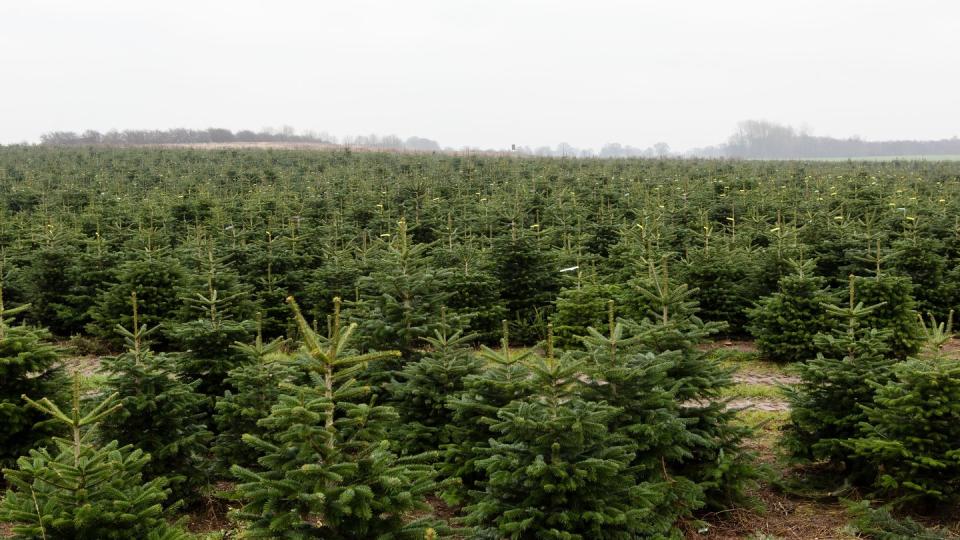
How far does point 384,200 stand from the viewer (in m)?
21.7

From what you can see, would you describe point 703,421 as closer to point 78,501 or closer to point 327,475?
point 327,475

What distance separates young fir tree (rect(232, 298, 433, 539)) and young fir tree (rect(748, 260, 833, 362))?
7.89 metres

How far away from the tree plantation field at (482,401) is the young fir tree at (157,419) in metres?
0.02

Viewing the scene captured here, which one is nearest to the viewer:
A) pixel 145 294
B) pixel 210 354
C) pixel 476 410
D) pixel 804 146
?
pixel 476 410

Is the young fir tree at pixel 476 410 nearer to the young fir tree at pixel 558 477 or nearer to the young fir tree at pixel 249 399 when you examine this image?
the young fir tree at pixel 558 477

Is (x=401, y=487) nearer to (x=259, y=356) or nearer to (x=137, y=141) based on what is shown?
(x=259, y=356)

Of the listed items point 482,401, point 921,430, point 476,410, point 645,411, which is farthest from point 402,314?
point 921,430

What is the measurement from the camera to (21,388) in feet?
21.7

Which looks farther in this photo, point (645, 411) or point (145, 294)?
point (145, 294)

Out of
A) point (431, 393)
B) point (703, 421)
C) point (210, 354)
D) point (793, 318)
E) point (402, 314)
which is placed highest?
point (402, 314)

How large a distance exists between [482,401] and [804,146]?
10991 centimetres

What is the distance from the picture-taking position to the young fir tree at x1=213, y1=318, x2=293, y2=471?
6.05 metres

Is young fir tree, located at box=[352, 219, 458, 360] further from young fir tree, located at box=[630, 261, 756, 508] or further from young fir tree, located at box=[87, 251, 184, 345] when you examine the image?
young fir tree, located at box=[87, 251, 184, 345]

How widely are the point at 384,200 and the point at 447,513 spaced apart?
16.1 m
